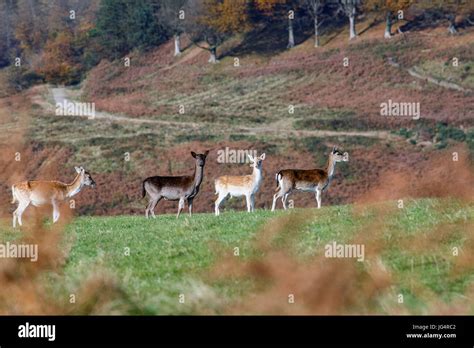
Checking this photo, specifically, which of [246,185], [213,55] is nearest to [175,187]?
[246,185]

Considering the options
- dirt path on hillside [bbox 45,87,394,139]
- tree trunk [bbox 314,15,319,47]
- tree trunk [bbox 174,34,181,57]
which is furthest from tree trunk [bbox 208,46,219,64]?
dirt path on hillside [bbox 45,87,394,139]

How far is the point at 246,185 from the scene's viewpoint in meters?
30.6

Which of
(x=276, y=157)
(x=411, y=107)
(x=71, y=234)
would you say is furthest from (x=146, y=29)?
(x=71, y=234)

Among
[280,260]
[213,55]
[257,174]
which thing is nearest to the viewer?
[280,260]

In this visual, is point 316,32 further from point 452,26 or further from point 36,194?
point 36,194

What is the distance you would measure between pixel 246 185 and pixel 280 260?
521 inches

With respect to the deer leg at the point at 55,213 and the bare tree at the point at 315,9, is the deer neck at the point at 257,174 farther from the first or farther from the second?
the bare tree at the point at 315,9

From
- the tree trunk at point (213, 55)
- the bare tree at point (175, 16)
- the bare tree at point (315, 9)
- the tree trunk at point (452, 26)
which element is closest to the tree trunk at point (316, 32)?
the bare tree at point (315, 9)

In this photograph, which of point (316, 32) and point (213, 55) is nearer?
point (316, 32)

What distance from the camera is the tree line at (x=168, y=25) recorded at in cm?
12912

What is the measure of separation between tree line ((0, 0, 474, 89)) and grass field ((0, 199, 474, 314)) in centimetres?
10250

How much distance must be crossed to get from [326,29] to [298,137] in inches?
2398

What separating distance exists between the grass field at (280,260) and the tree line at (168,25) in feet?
336

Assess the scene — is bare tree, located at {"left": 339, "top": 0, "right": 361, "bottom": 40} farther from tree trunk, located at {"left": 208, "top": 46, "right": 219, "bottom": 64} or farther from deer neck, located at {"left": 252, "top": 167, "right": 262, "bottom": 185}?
deer neck, located at {"left": 252, "top": 167, "right": 262, "bottom": 185}
